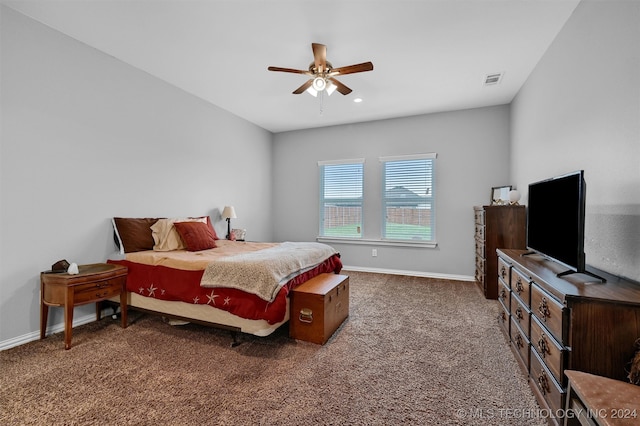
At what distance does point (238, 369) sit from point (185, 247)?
185cm

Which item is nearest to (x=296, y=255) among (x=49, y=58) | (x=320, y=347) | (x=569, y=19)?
(x=320, y=347)

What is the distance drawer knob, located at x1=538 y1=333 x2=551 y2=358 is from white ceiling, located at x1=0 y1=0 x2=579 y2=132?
8.22 feet

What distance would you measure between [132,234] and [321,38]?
2.92m

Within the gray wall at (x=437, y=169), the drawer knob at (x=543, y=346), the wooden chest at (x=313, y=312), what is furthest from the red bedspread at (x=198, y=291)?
the gray wall at (x=437, y=169)

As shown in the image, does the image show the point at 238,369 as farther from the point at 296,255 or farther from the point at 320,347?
the point at 296,255

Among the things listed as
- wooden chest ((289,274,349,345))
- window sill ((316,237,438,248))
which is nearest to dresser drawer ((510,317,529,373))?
wooden chest ((289,274,349,345))

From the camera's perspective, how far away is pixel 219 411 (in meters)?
1.65

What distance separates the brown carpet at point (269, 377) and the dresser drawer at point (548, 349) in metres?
0.34

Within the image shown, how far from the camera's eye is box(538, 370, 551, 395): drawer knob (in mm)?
1556

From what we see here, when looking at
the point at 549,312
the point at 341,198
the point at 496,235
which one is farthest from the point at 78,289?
the point at 496,235

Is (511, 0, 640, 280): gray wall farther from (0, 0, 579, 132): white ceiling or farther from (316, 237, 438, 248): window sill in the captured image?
(316, 237, 438, 248): window sill

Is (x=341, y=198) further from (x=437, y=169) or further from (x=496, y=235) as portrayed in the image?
(x=496, y=235)

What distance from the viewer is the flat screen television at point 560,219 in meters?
1.59

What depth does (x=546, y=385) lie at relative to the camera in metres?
1.57
